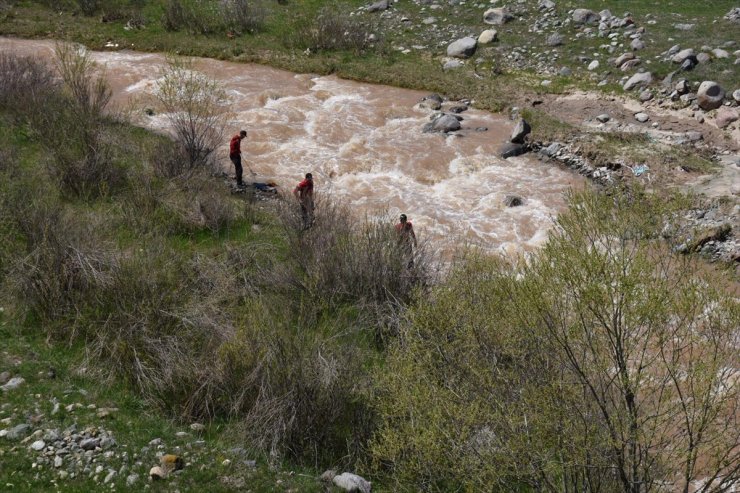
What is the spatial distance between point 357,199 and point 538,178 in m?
5.87

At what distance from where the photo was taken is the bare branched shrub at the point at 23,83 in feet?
66.0

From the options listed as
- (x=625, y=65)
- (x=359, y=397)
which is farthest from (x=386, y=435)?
(x=625, y=65)

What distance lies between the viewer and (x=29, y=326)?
1153cm

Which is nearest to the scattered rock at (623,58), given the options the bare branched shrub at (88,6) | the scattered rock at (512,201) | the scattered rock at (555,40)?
the scattered rock at (555,40)

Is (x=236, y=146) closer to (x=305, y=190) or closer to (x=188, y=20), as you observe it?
(x=305, y=190)

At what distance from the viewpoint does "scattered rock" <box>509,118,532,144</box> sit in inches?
883

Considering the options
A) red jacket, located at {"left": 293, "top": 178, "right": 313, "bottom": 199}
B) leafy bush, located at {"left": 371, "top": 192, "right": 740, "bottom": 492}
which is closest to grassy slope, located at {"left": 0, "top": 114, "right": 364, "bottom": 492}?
leafy bush, located at {"left": 371, "top": 192, "right": 740, "bottom": 492}

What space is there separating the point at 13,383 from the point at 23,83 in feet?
47.9

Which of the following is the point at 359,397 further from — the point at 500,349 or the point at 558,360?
the point at 558,360

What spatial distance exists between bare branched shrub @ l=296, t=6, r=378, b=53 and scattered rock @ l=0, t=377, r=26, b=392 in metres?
23.9

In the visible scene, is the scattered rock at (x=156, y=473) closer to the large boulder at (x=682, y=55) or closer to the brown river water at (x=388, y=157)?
the brown river water at (x=388, y=157)

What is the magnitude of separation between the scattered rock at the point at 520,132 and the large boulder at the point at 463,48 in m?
8.40

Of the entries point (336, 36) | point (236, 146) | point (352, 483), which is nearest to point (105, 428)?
point (352, 483)

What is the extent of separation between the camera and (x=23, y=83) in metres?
21.1
